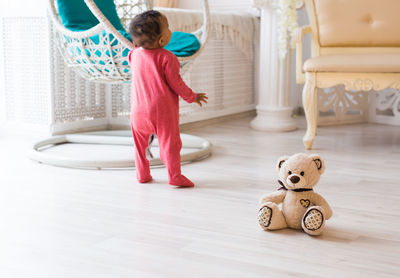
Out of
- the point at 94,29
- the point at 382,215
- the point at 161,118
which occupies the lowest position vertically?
the point at 382,215

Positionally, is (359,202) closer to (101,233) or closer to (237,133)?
(101,233)

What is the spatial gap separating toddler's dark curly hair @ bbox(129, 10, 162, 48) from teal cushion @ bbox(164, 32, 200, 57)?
0.55 m

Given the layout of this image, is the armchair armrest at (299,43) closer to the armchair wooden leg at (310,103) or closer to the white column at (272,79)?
the armchair wooden leg at (310,103)

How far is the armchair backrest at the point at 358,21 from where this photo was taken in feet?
10.4

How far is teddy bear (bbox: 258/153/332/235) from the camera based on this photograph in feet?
5.05

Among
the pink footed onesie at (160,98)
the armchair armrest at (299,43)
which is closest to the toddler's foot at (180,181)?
the pink footed onesie at (160,98)

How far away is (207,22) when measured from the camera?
108 inches

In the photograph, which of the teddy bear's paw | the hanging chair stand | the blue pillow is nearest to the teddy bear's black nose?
the teddy bear's paw

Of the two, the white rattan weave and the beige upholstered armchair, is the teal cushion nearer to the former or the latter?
the white rattan weave

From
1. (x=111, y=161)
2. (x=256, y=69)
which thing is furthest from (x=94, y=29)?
(x=256, y=69)

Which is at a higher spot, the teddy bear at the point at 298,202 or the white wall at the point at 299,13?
the white wall at the point at 299,13

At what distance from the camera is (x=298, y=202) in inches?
62.6

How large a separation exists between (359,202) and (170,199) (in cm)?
66

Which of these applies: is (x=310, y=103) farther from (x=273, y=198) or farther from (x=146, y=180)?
(x=273, y=198)
